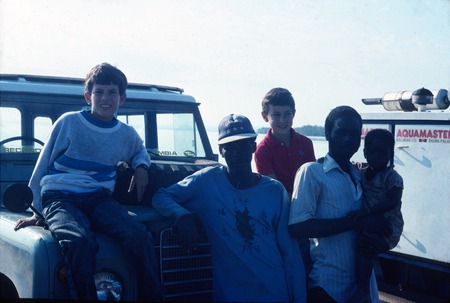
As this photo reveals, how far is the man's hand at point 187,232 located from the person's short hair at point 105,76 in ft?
3.39

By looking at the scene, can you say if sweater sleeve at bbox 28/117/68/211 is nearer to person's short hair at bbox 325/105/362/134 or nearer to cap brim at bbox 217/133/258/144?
cap brim at bbox 217/133/258/144

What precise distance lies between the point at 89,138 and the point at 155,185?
60 centimetres

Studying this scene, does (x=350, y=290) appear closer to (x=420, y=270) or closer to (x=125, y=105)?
(x=125, y=105)

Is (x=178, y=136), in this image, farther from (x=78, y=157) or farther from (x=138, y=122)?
(x=78, y=157)

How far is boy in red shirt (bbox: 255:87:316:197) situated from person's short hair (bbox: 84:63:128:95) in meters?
1.17

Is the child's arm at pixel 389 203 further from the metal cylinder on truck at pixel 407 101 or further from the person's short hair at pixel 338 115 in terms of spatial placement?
the metal cylinder on truck at pixel 407 101

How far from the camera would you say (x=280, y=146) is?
4324 mm

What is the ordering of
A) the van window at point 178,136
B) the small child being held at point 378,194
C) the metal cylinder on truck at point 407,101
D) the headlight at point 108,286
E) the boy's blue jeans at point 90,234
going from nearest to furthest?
the boy's blue jeans at point 90,234
the headlight at point 108,286
the small child being held at point 378,194
the van window at point 178,136
the metal cylinder on truck at point 407,101

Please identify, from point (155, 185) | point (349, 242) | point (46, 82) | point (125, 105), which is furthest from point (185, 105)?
point (349, 242)

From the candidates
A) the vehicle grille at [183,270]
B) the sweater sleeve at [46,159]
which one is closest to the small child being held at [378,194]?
the vehicle grille at [183,270]

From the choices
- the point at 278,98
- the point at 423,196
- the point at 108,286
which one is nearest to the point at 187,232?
the point at 108,286

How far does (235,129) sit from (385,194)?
984 millimetres

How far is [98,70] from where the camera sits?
3643mm

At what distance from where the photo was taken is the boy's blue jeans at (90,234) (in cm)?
293
